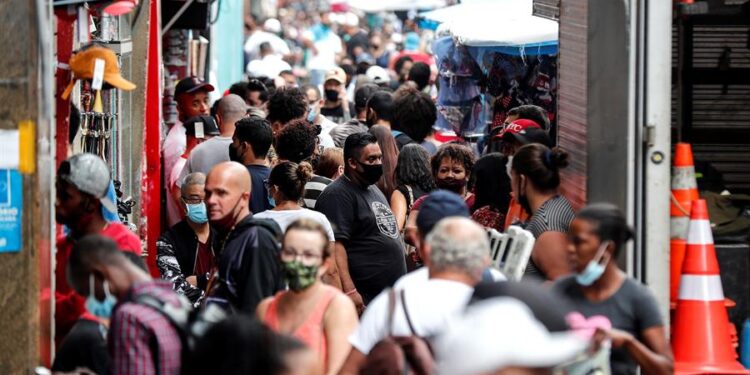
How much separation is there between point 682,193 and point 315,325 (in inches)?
92.4

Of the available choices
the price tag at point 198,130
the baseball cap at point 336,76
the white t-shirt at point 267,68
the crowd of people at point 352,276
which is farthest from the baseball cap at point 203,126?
the white t-shirt at point 267,68

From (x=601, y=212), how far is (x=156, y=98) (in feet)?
20.9

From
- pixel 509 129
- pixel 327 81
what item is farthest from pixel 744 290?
pixel 327 81

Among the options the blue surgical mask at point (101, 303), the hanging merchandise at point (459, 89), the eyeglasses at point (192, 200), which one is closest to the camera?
the blue surgical mask at point (101, 303)

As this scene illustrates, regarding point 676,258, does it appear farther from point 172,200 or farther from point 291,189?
point 172,200

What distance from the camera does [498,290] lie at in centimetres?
492

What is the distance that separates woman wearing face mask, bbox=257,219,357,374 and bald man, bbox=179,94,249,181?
4.54 metres

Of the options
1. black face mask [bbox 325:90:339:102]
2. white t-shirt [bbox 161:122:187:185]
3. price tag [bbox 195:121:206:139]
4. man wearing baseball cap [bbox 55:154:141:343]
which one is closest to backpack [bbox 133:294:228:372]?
man wearing baseball cap [bbox 55:154:141:343]

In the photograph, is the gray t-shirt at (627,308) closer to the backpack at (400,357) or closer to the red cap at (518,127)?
the backpack at (400,357)

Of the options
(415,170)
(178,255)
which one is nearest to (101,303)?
(178,255)

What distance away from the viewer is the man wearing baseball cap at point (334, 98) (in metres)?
16.6

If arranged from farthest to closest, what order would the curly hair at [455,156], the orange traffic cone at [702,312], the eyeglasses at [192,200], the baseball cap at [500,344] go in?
the eyeglasses at [192,200] < the curly hair at [455,156] < the orange traffic cone at [702,312] < the baseball cap at [500,344]

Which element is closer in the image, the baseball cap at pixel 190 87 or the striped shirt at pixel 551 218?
the striped shirt at pixel 551 218

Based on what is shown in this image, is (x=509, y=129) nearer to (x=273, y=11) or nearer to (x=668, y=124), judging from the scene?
(x=668, y=124)
